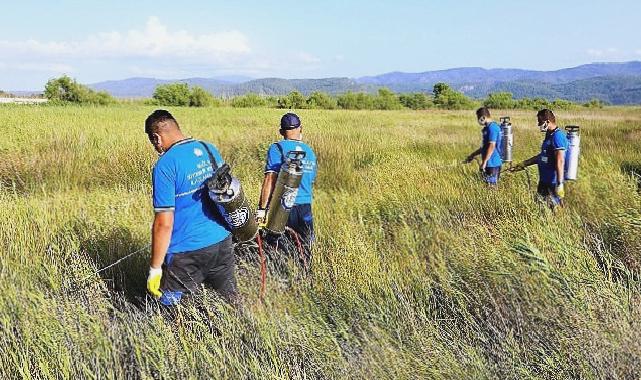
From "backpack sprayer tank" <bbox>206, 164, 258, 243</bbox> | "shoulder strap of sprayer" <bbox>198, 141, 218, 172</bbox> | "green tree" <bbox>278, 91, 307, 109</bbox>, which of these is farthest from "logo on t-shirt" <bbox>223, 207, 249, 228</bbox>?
"green tree" <bbox>278, 91, 307, 109</bbox>

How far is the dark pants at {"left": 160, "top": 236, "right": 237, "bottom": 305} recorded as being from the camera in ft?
10.5

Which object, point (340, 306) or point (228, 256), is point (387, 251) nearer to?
point (340, 306)

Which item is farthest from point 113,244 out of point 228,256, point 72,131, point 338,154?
point 72,131

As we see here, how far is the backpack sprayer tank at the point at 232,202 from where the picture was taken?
3.01m

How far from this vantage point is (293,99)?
183 ft

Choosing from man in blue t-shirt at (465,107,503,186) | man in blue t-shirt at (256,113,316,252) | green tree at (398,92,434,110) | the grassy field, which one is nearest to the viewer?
the grassy field

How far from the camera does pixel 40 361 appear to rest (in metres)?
2.64

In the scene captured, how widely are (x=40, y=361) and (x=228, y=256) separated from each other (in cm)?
122

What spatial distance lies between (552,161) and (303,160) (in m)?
3.05

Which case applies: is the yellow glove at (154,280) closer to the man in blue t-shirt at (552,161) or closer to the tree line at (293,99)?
the man in blue t-shirt at (552,161)

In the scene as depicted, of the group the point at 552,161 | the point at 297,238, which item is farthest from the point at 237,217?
the point at 552,161

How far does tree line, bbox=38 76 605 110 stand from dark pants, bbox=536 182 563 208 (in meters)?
44.3

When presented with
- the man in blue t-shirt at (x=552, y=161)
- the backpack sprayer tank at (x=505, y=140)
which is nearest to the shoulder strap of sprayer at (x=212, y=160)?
the man in blue t-shirt at (x=552, y=161)

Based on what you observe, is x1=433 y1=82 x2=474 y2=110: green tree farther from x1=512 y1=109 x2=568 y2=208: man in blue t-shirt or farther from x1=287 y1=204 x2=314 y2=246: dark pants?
x1=287 y1=204 x2=314 y2=246: dark pants
